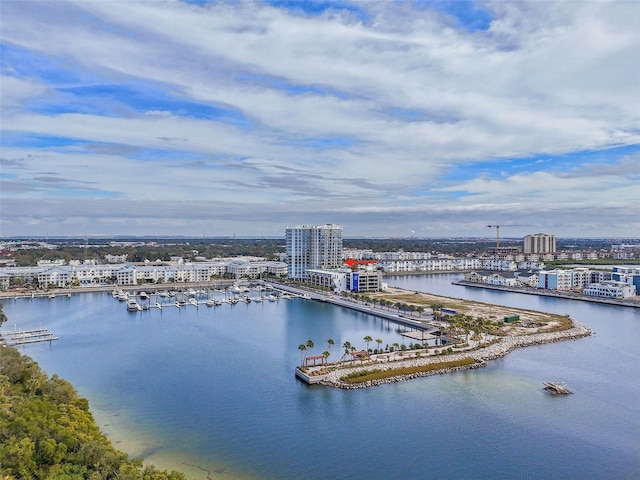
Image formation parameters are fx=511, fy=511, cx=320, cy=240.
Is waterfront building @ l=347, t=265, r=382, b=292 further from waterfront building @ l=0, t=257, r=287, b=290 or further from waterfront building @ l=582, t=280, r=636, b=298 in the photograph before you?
waterfront building @ l=582, t=280, r=636, b=298

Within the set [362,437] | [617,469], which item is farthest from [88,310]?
[617,469]

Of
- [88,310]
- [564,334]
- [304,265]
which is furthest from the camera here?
[304,265]

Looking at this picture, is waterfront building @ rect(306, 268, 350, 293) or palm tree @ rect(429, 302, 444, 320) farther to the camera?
waterfront building @ rect(306, 268, 350, 293)

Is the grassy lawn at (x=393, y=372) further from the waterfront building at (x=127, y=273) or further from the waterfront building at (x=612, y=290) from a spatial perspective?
the waterfront building at (x=127, y=273)

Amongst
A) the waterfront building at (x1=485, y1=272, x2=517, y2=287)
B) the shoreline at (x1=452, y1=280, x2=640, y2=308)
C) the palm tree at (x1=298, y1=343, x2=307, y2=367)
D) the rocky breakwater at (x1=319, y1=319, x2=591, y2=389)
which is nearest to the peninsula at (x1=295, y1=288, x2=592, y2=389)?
the rocky breakwater at (x1=319, y1=319, x2=591, y2=389)

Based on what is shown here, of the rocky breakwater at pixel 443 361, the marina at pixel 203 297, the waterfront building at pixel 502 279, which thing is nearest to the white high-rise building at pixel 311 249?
the marina at pixel 203 297

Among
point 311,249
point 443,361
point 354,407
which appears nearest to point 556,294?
point 311,249

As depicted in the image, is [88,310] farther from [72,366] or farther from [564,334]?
[564,334]

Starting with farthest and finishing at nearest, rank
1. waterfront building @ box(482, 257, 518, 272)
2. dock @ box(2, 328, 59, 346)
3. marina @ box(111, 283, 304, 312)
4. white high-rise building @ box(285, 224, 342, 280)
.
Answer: waterfront building @ box(482, 257, 518, 272) → white high-rise building @ box(285, 224, 342, 280) → marina @ box(111, 283, 304, 312) → dock @ box(2, 328, 59, 346)
